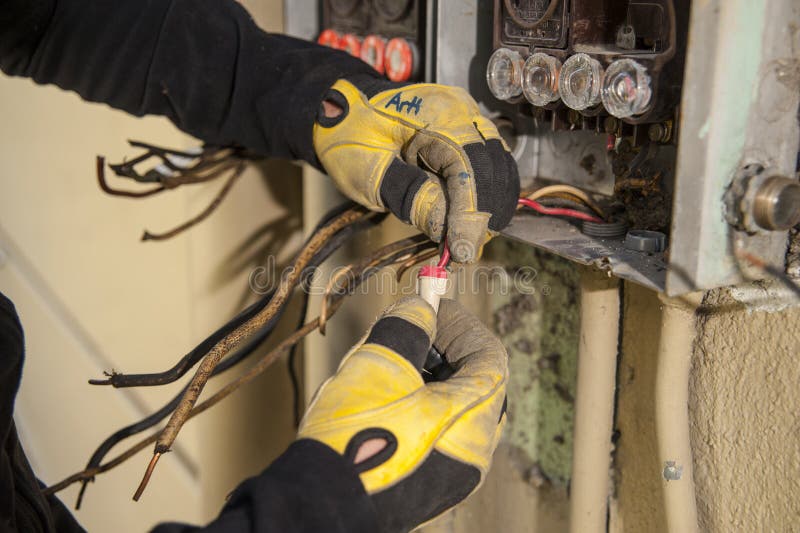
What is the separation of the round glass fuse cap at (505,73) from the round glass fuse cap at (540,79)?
1 cm

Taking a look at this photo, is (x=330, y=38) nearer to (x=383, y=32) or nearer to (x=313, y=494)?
(x=383, y=32)

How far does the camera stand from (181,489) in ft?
5.83

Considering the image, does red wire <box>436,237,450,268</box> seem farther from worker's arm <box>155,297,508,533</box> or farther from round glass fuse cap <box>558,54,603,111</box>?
round glass fuse cap <box>558,54,603,111</box>

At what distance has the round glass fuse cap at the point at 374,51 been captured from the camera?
1008 millimetres

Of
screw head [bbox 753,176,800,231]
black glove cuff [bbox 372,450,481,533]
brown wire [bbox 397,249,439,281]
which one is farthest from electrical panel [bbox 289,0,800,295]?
black glove cuff [bbox 372,450,481,533]

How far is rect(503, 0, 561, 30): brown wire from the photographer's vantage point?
0.75m

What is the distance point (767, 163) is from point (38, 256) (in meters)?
2.23

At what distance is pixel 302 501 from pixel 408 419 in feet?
0.35

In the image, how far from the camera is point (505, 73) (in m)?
0.82

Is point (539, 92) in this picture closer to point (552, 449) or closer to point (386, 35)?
point (386, 35)

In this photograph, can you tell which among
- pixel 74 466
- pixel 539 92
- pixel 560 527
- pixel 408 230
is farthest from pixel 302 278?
pixel 74 466

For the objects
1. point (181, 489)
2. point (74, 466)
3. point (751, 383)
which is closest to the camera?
point (751, 383)

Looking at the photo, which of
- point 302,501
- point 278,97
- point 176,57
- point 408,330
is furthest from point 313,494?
point 176,57

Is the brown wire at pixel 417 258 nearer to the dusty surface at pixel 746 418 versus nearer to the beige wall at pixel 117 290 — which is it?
the dusty surface at pixel 746 418
